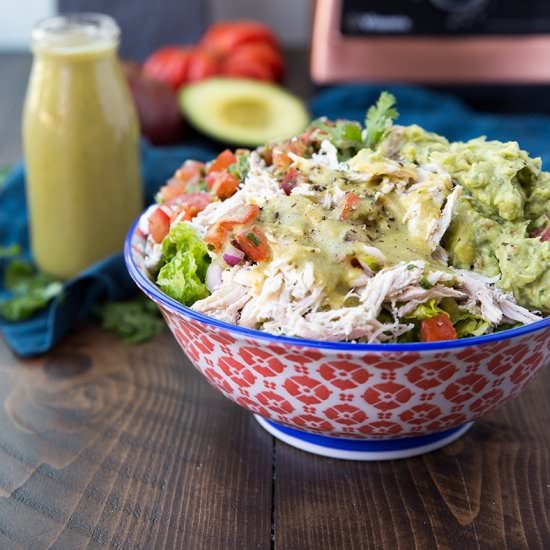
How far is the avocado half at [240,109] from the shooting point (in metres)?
3.24

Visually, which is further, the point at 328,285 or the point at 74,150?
the point at 74,150

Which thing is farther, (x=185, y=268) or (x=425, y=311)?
(x=185, y=268)

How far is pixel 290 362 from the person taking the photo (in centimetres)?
144

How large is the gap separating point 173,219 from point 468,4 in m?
2.08

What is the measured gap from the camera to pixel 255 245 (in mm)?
1500

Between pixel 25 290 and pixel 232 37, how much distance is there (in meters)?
2.14

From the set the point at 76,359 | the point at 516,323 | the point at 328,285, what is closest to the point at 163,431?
the point at 76,359

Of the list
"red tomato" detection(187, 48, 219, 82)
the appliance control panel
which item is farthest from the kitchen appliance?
"red tomato" detection(187, 48, 219, 82)

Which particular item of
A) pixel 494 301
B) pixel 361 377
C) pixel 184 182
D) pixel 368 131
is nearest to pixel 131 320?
pixel 184 182

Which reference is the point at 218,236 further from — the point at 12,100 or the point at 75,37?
the point at 12,100

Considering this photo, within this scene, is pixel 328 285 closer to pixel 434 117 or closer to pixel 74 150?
pixel 74 150

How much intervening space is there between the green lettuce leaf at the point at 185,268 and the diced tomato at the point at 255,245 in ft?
0.37

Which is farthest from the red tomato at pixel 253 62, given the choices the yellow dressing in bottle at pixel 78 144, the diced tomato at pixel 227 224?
the diced tomato at pixel 227 224

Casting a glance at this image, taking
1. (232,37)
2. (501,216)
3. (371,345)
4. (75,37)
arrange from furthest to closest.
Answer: (232,37) < (75,37) < (501,216) < (371,345)
